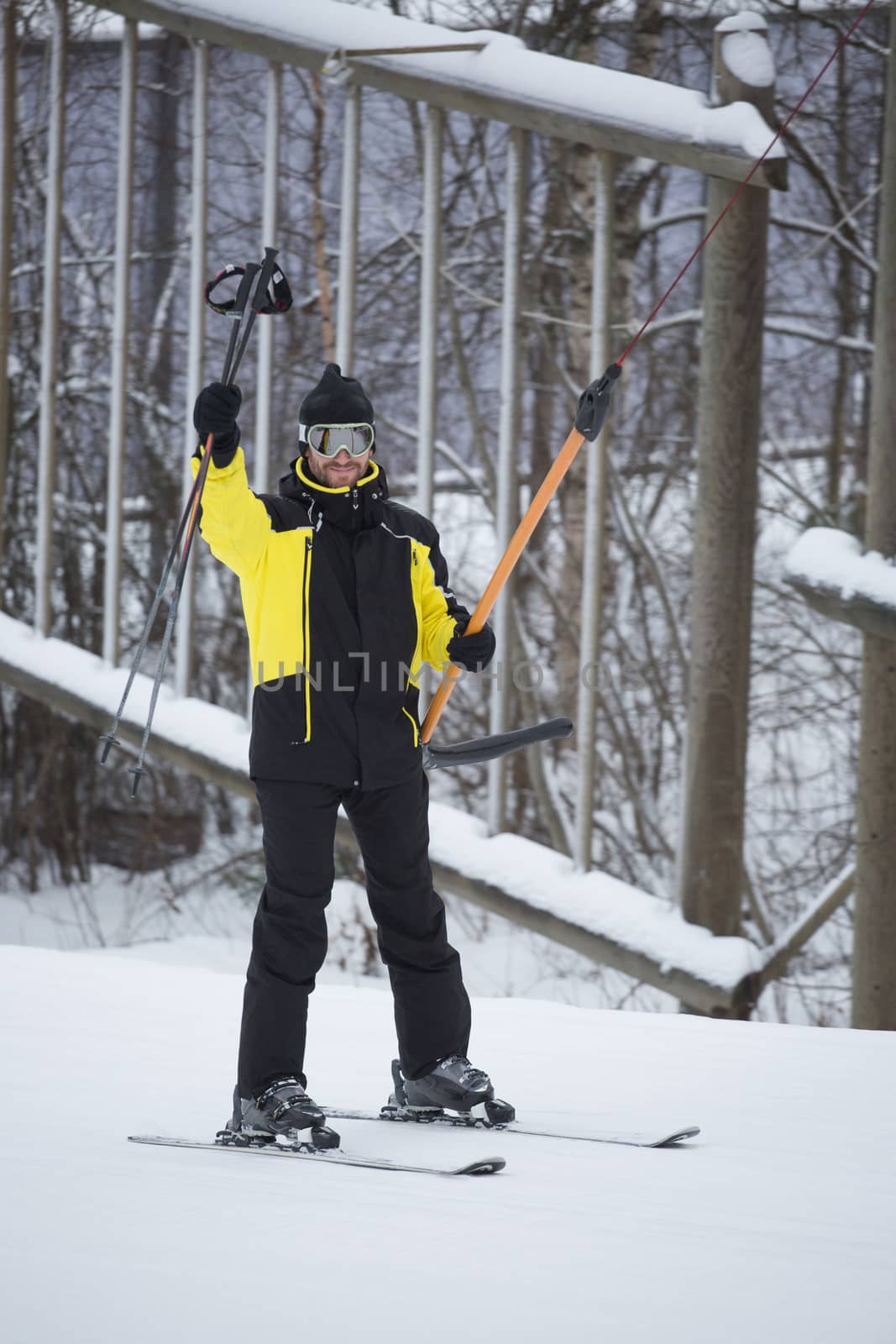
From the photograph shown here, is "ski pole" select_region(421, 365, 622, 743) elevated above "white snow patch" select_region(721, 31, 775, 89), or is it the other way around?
"white snow patch" select_region(721, 31, 775, 89)

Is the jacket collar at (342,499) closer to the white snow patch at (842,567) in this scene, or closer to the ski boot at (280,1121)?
the ski boot at (280,1121)

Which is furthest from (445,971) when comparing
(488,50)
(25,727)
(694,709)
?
(25,727)

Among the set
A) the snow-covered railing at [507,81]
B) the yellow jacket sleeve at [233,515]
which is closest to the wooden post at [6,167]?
the snow-covered railing at [507,81]

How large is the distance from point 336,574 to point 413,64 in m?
1.96

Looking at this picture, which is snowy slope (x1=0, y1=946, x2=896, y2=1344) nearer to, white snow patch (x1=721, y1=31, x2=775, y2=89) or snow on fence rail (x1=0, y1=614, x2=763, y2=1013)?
snow on fence rail (x1=0, y1=614, x2=763, y2=1013)

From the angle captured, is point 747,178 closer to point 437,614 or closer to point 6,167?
point 437,614

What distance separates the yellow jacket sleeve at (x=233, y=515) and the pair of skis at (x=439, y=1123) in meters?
1.00

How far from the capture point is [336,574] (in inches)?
111

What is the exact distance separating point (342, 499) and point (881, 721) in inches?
60.1

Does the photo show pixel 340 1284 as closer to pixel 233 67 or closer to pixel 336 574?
pixel 336 574

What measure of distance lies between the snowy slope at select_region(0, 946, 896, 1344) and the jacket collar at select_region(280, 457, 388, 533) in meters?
1.10

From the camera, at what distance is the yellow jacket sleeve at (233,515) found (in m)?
2.70

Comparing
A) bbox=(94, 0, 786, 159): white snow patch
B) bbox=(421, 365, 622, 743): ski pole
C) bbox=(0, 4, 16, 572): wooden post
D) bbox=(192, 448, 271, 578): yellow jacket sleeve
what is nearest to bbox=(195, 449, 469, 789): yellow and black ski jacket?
bbox=(192, 448, 271, 578): yellow jacket sleeve

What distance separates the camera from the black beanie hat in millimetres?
2793
